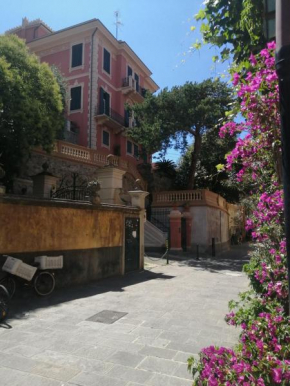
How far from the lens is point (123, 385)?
339 cm

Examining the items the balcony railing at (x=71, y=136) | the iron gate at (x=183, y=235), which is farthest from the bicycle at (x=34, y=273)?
the balcony railing at (x=71, y=136)

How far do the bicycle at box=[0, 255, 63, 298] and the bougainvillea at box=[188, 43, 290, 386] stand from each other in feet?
15.8

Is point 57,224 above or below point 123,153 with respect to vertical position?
below

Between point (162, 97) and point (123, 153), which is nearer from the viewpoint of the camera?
point (162, 97)

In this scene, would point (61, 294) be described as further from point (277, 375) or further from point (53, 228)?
point (277, 375)

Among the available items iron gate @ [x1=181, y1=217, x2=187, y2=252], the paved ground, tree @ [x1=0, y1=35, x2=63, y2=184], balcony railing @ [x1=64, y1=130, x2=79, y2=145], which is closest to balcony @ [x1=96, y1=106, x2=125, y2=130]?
balcony railing @ [x1=64, y1=130, x2=79, y2=145]

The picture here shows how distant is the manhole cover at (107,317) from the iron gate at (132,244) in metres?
5.03

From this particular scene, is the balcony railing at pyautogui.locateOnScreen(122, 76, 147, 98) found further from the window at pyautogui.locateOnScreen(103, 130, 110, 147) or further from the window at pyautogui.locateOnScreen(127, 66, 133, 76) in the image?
the window at pyautogui.locateOnScreen(103, 130, 110, 147)

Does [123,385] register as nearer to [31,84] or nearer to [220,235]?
[31,84]

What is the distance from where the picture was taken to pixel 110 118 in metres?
26.2

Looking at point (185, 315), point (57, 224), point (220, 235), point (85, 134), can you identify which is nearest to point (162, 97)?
point (85, 134)

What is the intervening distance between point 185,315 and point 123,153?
2408 centimetres

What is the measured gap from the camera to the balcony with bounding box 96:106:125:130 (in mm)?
25766

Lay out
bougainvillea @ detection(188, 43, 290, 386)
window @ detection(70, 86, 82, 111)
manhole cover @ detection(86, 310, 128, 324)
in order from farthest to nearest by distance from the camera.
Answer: window @ detection(70, 86, 82, 111), manhole cover @ detection(86, 310, 128, 324), bougainvillea @ detection(188, 43, 290, 386)
